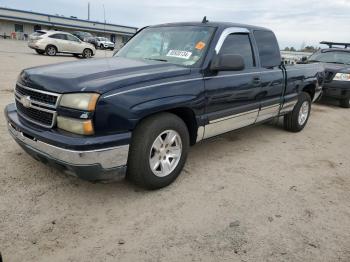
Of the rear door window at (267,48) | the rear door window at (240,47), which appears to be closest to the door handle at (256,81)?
the rear door window at (240,47)

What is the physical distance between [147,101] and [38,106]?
102 cm

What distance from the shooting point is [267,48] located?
5242 millimetres

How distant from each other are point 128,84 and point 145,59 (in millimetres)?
1206

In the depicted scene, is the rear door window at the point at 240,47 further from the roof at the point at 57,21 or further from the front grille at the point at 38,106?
the roof at the point at 57,21

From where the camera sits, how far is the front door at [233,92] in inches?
158

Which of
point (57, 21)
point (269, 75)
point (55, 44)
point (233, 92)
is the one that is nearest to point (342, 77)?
point (269, 75)

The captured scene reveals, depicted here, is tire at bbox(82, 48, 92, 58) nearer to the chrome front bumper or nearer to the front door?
the front door

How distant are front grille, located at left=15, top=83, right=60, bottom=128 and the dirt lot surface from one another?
75 centimetres

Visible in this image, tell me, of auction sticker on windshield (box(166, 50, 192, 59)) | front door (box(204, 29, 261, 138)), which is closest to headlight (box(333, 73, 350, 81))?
front door (box(204, 29, 261, 138))

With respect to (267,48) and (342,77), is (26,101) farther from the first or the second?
(342,77)

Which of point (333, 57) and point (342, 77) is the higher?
point (333, 57)

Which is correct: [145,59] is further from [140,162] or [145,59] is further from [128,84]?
[140,162]

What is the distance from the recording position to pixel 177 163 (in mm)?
3770

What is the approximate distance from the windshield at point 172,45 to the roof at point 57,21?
54.2m
